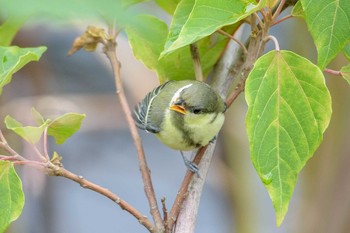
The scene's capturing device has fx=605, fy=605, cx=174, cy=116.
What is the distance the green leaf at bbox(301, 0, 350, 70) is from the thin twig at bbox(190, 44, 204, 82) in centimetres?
34

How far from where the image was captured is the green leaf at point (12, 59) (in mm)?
920

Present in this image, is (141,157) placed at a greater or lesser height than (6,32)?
lesser

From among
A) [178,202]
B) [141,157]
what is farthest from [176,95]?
[178,202]

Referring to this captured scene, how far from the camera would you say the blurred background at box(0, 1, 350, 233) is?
2336mm

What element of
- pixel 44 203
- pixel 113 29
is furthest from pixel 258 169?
pixel 44 203

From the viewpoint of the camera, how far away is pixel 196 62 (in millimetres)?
1122

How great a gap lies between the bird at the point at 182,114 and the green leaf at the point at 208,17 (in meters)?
0.38

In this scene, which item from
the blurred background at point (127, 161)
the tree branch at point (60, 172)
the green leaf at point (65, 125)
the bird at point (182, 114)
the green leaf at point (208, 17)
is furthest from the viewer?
the blurred background at point (127, 161)

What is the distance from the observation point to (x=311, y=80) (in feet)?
2.75

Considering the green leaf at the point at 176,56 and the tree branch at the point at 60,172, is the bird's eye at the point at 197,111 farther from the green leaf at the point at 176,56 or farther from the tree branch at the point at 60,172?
the tree branch at the point at 60,172

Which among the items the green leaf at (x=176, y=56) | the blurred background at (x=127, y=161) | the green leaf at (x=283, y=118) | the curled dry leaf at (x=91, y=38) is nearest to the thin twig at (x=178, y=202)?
the green leaf at (x=283, y=118)

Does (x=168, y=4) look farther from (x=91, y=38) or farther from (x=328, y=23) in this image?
(x=328, y=23)

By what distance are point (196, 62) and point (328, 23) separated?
0.37 meters

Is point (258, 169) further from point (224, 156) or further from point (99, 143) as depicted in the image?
point (99, 143)
